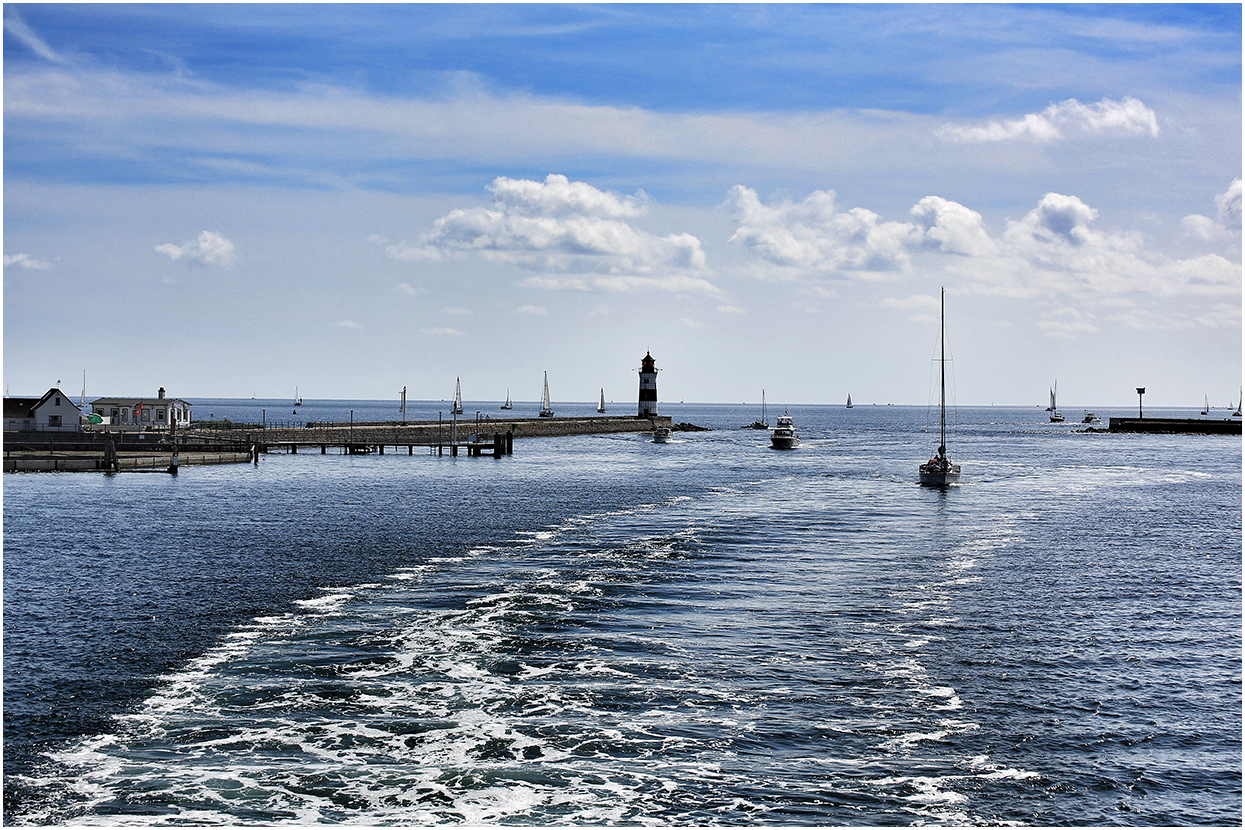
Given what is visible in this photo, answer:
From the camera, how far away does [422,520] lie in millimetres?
50188

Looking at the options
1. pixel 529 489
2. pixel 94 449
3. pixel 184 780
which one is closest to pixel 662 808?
pixel 184 780

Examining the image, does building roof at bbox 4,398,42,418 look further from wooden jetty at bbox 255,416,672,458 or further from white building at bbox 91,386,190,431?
wooden jetty at bbox 255,416,672,458

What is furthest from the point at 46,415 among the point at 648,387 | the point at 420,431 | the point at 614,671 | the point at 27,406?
the point at 648,387

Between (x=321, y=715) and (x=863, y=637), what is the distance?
14.6 m

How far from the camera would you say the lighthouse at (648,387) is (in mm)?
176250

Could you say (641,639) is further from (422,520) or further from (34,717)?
(422,520)

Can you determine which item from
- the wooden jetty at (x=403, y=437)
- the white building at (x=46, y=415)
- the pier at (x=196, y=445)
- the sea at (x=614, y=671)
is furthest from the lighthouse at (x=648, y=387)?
the sea at (x=614, y=671)

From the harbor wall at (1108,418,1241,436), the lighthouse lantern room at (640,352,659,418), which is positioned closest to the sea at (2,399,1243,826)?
the lighthouse lantern room at (640,352,659,418)

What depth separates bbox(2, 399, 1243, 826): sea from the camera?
53.9 feet

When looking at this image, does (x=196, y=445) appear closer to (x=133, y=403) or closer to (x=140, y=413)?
(x=140, y=413)

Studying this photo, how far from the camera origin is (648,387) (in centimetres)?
18200

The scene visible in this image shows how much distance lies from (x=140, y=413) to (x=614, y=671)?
9407 cm

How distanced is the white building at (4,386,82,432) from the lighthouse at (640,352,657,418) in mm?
101903

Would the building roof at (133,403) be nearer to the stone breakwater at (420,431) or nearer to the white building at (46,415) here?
the white building at (46,415)
